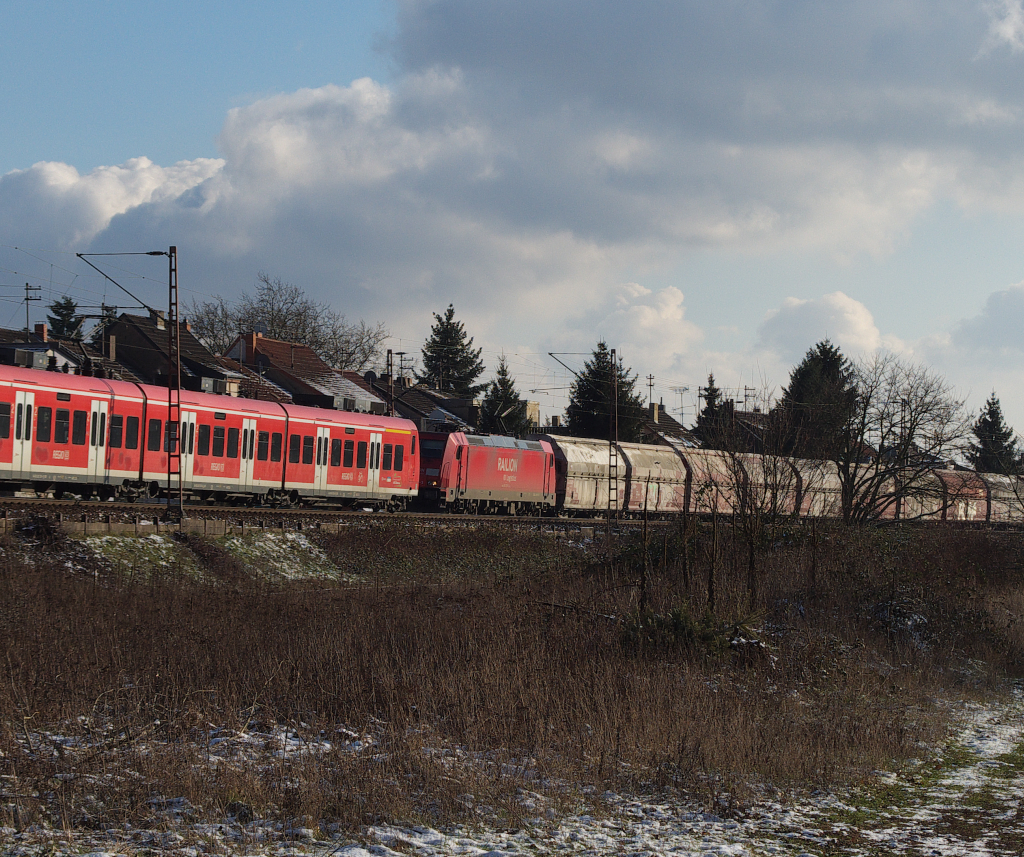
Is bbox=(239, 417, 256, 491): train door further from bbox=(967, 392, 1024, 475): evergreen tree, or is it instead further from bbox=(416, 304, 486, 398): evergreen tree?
Result: bbox=(416, 304, 486, 398): evergreen tree

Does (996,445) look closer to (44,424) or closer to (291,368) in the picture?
(291,368)

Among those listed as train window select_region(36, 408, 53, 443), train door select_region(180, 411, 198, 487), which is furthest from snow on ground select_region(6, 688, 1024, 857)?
train door select_region(180, 411, 198, 487)

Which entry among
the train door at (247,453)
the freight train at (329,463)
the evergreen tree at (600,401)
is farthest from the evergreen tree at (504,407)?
the train door at (247,453)

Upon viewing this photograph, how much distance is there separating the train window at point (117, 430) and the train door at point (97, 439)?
295 mm

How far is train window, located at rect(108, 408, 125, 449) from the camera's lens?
25.6 metres

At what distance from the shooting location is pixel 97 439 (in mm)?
25250

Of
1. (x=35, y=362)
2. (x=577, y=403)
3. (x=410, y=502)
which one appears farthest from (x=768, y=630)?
(x=577, y=403)

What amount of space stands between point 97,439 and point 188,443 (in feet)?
9.08

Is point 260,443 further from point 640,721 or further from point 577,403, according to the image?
point 577,403

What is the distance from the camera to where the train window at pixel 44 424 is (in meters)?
23.8

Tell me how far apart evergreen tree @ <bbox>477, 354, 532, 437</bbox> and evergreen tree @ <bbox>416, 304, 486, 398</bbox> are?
850 inches

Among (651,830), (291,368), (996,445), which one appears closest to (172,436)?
(651,830)

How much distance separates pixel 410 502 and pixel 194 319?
47862mm

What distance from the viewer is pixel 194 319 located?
7856 centimetres
